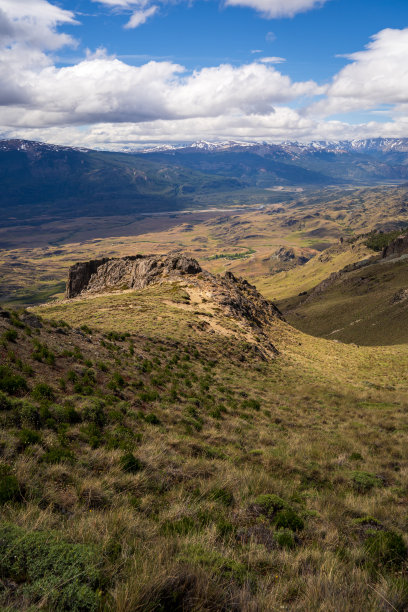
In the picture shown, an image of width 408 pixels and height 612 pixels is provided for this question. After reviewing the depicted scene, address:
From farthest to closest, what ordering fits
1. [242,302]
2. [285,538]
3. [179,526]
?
[242,302]
[285,538]
[179,526]

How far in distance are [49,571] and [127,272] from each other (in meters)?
76.6

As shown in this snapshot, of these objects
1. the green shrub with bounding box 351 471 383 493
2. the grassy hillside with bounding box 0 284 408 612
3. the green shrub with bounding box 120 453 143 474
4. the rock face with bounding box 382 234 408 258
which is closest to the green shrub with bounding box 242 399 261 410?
the grassy hillside with bounding box 0 284 408 612

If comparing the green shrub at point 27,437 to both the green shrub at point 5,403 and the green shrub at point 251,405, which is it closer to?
the green shrub at point 5,403

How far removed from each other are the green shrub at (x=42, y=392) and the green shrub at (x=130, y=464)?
5115 millimetres

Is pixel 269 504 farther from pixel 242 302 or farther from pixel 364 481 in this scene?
pixel 242 302

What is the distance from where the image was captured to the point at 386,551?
7.09m

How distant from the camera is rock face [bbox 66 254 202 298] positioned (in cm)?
6912

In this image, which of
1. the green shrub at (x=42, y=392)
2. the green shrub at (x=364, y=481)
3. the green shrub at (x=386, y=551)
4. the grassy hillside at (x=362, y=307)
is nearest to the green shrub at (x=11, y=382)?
the green shrub at (x=42, y=392)

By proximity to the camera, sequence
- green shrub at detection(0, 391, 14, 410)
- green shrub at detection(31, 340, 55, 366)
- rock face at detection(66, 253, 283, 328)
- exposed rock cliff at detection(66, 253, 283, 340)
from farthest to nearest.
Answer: rock face at detection(66, 253, 283, 328), exposed rock cliff at detection(66, 253, 283, 340), green shrub at detection(31, 340, 55, 366), green shrub at detection(0, 391, 14, 410)

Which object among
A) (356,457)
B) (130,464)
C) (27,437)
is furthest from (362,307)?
(27,437)

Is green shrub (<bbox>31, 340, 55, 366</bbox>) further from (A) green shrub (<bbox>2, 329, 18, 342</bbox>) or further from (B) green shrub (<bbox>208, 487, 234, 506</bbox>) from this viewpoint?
(B) green shrub (<bbox>208, 487, 234, 506</bbox>)

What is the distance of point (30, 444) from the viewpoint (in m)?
9.41

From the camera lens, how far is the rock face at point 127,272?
6912 centimetres

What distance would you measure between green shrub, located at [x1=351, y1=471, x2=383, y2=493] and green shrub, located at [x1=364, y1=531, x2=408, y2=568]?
448 cm
